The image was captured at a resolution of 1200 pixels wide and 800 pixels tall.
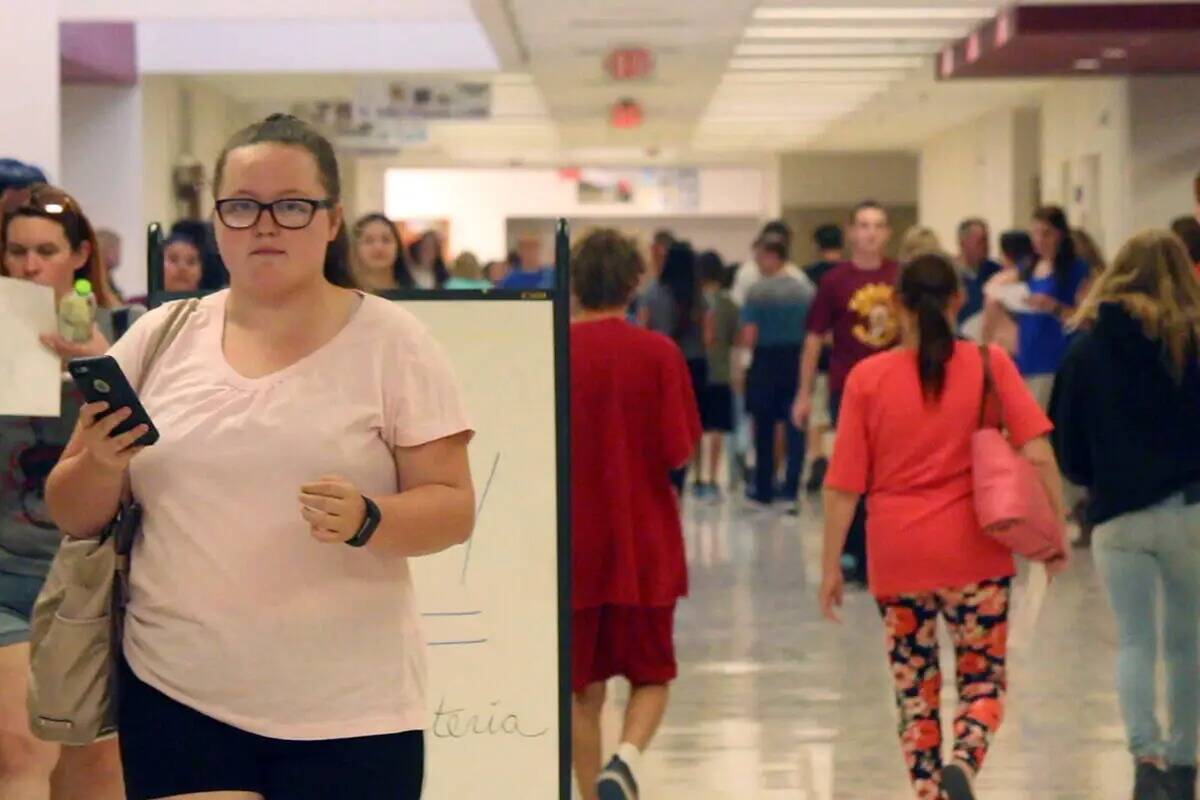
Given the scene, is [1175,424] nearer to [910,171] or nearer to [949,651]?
[949,651]

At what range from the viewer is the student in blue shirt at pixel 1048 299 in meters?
10.8

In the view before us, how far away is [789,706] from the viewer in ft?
23.6

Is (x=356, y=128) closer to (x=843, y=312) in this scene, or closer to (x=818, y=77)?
(x=818, y=77)

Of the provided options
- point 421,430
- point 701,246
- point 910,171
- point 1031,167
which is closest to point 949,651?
point 421,430

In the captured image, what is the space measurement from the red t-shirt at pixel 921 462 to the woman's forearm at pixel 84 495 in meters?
2.65

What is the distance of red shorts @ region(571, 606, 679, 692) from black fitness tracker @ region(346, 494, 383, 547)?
8.93 ft

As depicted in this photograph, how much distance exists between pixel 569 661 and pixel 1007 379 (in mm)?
1354

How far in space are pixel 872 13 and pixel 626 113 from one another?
25.0 ft

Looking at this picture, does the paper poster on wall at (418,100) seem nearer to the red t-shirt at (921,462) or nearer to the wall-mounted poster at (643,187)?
the red t-shirt at (921,462)

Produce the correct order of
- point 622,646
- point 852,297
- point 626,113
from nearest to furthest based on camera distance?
point 622,646 < point 852,297 < point 626,113

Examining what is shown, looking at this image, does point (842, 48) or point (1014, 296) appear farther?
point (842, 48)

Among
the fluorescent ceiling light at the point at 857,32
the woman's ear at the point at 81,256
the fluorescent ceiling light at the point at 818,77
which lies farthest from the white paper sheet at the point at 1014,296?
the woman's ear at the point at 81,256

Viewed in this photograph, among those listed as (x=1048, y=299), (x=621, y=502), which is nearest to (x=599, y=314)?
(x=621, y=502)

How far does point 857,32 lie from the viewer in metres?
14.7
